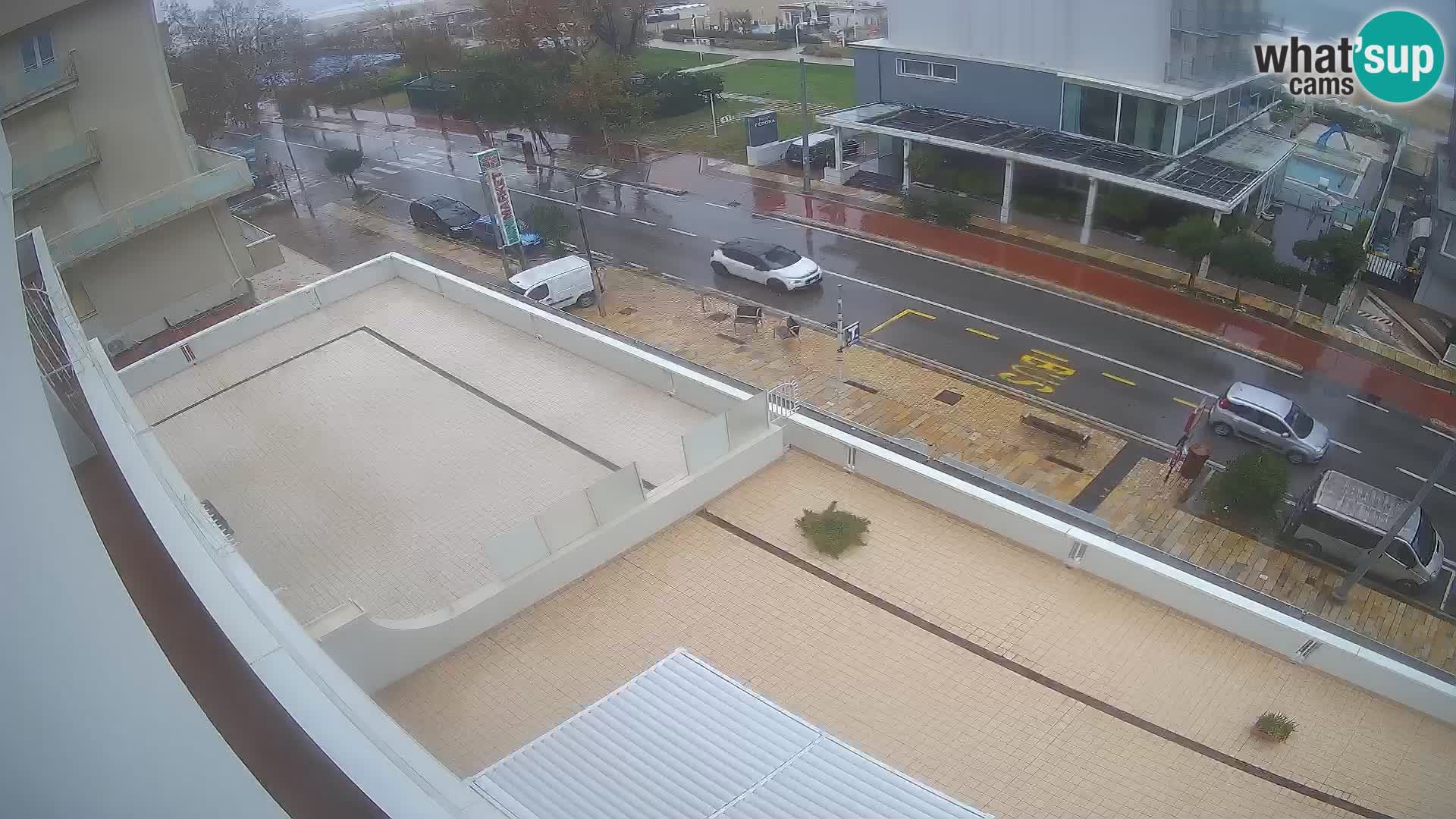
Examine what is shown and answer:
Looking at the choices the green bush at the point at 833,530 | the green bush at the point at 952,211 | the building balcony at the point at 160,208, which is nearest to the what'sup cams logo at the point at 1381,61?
the green bush at the point at 952,211

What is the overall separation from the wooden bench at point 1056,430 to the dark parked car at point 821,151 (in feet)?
55.6

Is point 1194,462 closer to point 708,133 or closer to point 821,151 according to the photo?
point 821,151

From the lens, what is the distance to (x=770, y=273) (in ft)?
76.8

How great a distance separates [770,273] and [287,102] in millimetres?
32994

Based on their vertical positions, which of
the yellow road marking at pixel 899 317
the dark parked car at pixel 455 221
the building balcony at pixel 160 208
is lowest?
the yellow road marking at pixel 899 317

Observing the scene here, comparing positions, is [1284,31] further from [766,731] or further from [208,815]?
[208,815]

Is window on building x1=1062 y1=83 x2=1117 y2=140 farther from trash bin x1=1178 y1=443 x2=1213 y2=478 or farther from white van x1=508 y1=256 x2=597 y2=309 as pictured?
white van x1=508 y1=256 x2=597 y2=309

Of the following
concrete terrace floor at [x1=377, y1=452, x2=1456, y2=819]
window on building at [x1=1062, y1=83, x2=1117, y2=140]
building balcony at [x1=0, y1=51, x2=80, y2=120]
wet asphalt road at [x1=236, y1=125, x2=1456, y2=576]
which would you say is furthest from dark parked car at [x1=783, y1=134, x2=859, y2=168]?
concrete terrace floor at [x1=377, y1=452, x2=1456, y2=819]

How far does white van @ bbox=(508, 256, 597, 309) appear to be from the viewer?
75.3ft

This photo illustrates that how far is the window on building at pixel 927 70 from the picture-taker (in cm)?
2817

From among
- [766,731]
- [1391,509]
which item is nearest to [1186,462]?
[1391,509]

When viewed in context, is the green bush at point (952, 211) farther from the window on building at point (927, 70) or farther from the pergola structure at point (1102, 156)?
the window on building at point (927, 70)

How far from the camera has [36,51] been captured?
16.5 metres

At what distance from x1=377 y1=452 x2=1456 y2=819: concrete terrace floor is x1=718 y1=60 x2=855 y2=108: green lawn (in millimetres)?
34047
